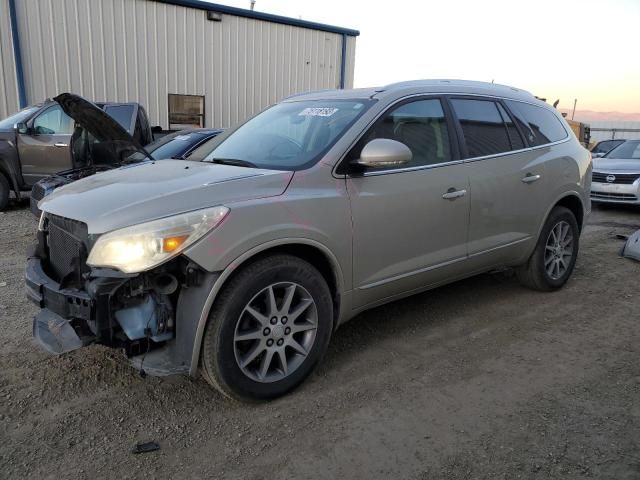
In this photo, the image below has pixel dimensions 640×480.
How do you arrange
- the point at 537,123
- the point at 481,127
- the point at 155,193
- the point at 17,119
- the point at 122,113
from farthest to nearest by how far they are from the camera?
the point at 122,113 → the point at 17,119 → the point at 537,123 → the point at 481,127 → the point at 155,193

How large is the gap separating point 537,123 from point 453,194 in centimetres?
158

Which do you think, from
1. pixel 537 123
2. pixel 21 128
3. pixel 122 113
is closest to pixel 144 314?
pixel 537 123

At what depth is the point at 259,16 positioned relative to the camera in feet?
49.3

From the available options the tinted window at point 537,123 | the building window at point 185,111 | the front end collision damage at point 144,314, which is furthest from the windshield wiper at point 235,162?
the building window at point 185,111

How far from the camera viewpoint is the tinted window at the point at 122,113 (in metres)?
9.08

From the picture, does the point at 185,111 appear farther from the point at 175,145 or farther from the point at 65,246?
the point at 65,246

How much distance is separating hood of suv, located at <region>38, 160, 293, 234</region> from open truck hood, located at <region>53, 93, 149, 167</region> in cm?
137

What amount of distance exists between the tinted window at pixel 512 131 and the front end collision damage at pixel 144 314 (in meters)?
2.96

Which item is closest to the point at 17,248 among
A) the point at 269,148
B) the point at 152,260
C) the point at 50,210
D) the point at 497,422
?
the point at 50,210

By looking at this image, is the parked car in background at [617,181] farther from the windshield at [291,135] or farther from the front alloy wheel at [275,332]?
the front alloy wheel at [275,332]

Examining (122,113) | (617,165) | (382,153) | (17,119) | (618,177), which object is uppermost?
(382,153)

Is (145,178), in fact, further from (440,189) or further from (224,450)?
(440,189)

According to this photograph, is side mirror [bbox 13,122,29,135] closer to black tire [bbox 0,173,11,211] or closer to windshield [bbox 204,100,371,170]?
black tire [bbox 0,173,11,211]

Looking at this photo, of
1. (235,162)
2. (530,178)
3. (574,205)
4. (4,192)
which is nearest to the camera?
Answer: (235,162)
